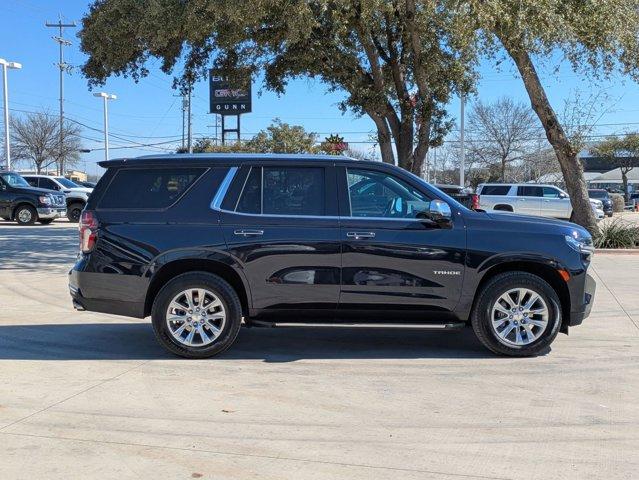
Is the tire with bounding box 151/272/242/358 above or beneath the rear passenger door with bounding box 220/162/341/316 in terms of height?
beneath

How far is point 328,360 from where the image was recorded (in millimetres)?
6457

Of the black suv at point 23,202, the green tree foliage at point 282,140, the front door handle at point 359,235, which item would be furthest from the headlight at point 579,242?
the green tree foliage at point 282,140

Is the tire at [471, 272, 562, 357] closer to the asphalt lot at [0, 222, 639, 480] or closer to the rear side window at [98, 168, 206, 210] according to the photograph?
the asphalt lot at [0, 222, 639, 480]

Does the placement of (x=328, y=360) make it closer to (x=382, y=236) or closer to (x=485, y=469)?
(x=382, y=236)

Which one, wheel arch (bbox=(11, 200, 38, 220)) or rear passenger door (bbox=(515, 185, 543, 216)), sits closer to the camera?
wheel arch (bbox=(11, 200, 38, 220))

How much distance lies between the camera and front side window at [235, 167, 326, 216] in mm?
6340

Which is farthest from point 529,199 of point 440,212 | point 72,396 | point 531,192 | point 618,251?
point 72,396

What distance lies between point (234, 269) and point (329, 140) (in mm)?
23042

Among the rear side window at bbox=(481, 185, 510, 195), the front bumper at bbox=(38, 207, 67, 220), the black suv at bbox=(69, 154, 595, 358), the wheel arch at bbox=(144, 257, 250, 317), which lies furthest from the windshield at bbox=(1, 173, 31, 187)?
the wheel arch at bbox=(144, 257, 250, 317)

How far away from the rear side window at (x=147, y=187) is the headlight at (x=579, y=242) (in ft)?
12.0

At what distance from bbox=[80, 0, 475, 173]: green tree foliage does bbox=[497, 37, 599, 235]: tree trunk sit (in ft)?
5.75

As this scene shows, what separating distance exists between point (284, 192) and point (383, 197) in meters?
0.98

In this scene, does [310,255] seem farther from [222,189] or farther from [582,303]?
[582,303]

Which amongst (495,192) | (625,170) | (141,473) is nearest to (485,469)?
(141,473)
